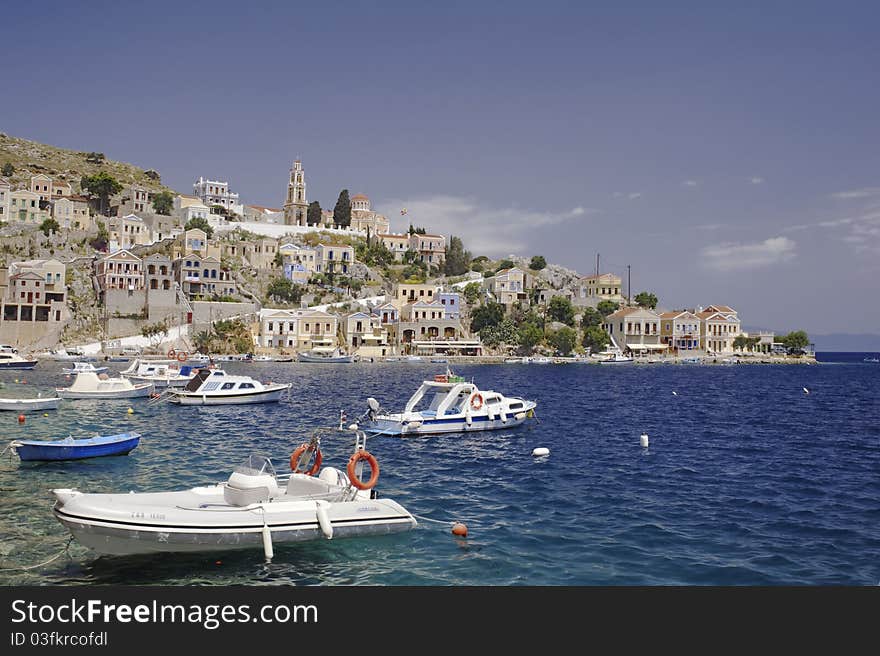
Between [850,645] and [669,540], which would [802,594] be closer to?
[850,645]

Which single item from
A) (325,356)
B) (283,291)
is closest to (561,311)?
(325,356)

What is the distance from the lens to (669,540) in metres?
15.0

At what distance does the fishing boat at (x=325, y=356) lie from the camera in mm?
96750

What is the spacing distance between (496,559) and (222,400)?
2912 centimetres

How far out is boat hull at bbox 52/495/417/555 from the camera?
12.3 m

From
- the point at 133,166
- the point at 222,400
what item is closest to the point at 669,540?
the point at 222,400

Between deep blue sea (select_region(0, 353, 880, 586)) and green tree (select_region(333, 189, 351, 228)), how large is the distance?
346 feet

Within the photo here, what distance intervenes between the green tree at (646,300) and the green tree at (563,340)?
84.6 feet

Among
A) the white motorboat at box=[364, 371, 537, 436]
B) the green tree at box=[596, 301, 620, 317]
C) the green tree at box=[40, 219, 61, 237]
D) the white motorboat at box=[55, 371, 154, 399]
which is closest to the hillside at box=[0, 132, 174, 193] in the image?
the green tree at box=[40, 219, 61, 237]

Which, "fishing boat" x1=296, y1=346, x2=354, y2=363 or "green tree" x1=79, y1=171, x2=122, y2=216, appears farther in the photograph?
"green tree" x1=79, y1=171, x2=122, y2=216

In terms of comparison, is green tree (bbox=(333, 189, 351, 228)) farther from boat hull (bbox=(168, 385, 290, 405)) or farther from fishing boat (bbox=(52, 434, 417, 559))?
fishing boat (bbox=(52, 434, 417, 559))

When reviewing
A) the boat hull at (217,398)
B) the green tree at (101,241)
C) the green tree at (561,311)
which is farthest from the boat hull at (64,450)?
the green tree at (561,311)

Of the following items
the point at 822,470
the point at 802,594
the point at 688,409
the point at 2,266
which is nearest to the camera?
the point at 802,594

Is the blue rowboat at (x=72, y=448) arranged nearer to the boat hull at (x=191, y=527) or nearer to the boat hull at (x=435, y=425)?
the boat hull at (x=191, y=527)
